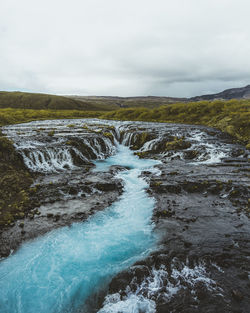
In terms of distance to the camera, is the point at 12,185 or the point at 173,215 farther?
the point at 12,185

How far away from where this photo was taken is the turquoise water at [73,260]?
7.77 m

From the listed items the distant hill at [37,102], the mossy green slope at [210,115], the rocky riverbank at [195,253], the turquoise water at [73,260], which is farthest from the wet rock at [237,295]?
the distant hill at [37,102]

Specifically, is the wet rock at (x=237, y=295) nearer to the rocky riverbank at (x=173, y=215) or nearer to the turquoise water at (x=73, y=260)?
the rocky riverbank at (x=173, y=215)

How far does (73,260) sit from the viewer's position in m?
9.64

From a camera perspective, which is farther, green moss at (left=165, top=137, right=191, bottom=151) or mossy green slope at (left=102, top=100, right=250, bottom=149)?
mossy green slope at (left=102, top=100, right=250, bottom=149)

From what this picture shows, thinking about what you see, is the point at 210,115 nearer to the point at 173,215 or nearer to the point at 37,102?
the point at 173,215

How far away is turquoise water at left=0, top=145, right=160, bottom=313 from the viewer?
7.77 metres

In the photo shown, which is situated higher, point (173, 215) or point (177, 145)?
point (177, 145)

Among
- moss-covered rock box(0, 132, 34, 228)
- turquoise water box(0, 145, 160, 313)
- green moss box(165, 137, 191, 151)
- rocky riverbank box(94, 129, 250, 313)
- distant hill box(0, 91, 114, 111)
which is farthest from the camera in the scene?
distant hill box(0, 91, 114, 111)

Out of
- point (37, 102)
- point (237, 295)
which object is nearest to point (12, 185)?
point (237, 295)

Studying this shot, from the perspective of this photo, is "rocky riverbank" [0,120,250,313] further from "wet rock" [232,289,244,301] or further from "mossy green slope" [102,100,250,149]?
"mossy green slope" [102,100,250,149]

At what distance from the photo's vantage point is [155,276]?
26.9ft

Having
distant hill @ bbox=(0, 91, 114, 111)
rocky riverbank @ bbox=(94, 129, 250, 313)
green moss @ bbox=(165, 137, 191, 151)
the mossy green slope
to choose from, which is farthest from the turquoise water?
distant hill @ bbox=(0, 91, 114, 111)

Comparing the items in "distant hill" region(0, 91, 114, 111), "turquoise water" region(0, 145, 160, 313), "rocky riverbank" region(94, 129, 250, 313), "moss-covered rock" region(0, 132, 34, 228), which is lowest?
"turquoise water" region(0, 145, 160, 313)
